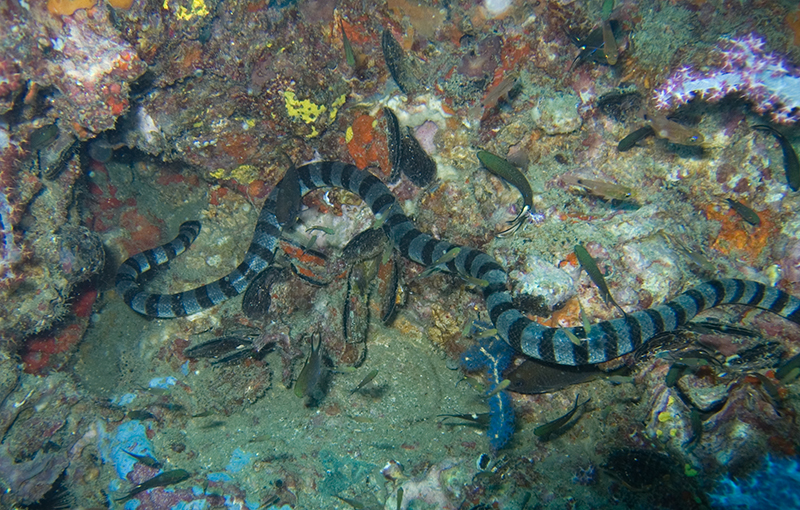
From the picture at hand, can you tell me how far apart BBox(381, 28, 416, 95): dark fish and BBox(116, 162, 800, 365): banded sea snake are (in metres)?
1.10

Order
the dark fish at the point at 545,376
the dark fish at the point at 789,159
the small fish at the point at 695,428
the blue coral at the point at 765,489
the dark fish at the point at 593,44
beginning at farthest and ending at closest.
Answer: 1. the dark fish at the point at 593,44
2. the dark fish at the point at 789,159
3. the dark fish at the point at 545,376
4. the small fish at the point at 695,428
5. the blue coral at the point at 765,489

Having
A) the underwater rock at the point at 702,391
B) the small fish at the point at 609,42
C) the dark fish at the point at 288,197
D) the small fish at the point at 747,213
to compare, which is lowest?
the underwater rock at the point at 702,391

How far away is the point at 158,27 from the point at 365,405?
405 centimetres

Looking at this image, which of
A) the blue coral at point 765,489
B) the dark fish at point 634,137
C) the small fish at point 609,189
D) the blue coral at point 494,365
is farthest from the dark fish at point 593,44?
the blue coral at point 765,489

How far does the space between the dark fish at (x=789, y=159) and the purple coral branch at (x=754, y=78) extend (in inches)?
5.6

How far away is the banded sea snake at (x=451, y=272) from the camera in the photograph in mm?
2971

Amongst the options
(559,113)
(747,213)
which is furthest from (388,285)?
(747,213)

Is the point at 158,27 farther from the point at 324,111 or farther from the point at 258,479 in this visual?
the point at 258,479

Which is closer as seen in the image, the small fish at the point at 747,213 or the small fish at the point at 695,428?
the small fish at the point at 695,428

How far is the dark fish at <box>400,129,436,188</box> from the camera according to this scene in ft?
12.4

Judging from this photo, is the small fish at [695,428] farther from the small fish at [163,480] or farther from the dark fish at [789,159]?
the small fish at [163,480]

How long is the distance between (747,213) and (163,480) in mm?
5512

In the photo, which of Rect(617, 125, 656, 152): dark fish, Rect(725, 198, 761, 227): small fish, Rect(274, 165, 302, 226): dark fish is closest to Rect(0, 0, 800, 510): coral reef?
Rect(725, 198, 761, 227): small fish

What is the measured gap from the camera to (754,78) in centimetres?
292
